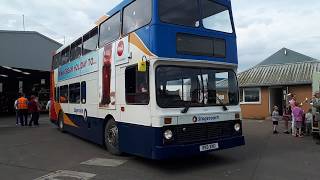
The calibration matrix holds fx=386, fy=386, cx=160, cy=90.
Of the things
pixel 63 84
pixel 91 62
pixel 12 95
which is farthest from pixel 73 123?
pixel 12 95

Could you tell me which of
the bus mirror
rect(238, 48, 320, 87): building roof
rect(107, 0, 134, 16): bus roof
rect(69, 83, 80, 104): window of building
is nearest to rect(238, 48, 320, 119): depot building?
rect(238, 48, 320, 87): building roof

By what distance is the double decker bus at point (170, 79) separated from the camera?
8.51m

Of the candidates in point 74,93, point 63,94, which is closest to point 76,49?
point 74,93

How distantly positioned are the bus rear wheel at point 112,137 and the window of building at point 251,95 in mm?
18926

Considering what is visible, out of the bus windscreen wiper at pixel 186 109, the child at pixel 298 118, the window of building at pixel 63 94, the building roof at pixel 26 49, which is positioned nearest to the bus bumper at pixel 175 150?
the bus windscreen wiper at pixel 186 109

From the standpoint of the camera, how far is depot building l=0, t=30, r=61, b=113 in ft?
110

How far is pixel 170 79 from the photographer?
866cm

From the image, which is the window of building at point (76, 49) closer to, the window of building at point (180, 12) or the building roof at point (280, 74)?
the window of building at point (180, 12)

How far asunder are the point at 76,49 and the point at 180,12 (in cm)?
676

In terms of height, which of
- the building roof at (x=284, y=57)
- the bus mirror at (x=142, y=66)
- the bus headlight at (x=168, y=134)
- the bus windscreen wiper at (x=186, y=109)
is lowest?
the bus headlight at (x=168, y=134)

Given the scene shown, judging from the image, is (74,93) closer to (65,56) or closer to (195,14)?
Result: (65,56)

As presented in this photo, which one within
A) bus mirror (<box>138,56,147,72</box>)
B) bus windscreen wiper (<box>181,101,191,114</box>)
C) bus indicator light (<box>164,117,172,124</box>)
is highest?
bus mirror (<box>138,56,147,72</box>)

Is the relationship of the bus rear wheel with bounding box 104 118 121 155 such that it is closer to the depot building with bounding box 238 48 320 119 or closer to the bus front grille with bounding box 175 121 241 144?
the bus front grille with bounding box 175 121 241 144

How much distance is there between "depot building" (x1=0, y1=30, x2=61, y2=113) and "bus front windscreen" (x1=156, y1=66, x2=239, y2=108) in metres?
25.3
